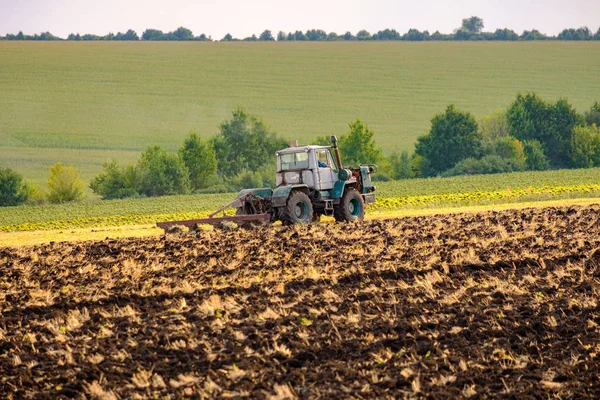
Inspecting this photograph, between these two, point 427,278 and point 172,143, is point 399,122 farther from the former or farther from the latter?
point 427,278

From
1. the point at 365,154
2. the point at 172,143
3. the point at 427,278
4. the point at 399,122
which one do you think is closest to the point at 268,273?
the point at 427,278

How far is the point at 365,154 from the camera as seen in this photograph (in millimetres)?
76375

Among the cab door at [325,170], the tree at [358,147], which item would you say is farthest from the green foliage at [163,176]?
the cab door at [325,170]

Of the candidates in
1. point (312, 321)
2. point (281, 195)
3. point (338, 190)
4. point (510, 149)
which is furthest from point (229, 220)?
point (510, 149)

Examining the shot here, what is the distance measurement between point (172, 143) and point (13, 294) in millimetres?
79585

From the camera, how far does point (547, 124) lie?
85.2 m

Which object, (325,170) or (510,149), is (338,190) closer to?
(325,170)

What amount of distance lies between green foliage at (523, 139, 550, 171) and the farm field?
14656 mm

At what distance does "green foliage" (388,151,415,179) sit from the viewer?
78.7 m

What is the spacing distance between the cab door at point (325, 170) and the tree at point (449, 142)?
49.3m

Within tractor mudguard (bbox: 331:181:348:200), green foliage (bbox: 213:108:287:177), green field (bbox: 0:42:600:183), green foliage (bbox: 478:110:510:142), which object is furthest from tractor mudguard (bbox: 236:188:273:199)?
green foliage (bbox: 478:110:510:142)

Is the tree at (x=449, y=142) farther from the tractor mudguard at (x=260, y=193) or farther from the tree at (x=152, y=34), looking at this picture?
the tree at (x=152, y=34)

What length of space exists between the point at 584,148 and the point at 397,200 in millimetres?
41616

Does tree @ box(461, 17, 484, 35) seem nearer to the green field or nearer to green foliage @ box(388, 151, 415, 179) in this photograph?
the green field
